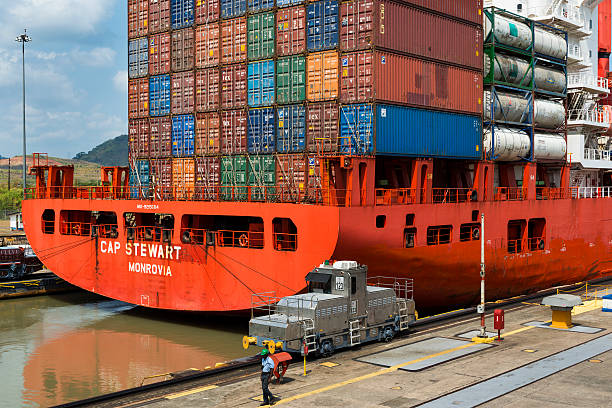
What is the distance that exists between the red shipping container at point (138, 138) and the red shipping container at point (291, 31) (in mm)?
10632

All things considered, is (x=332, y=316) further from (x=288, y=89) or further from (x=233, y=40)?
(x=233, y=40)

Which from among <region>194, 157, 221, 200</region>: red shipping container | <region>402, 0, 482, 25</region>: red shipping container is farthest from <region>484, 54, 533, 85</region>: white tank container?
<region>194, 157, 221, 200</region>: red shipping container

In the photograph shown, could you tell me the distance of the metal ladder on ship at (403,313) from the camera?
23.6m

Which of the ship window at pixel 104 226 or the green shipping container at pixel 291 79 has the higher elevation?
the green shipping container at pixel 291 79

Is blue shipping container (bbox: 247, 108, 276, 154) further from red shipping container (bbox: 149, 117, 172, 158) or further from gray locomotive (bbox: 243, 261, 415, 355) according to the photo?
gray locomotive (bbox: 243, 261, 415, 355)

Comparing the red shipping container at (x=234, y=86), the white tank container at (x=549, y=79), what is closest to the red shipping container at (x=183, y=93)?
the red shipping container at (x=234, y=86)

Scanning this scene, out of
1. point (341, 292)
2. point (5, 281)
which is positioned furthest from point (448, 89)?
point (5, 281)

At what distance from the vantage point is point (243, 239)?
29.8m

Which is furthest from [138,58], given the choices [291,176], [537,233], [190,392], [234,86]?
[537,233]

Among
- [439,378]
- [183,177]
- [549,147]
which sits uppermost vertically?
[549,147]

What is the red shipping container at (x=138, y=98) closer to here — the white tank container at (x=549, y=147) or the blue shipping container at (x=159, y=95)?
the blue shipping container at (x=159, y=95)

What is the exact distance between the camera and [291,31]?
100 feet

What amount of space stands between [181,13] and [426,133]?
1530 cm

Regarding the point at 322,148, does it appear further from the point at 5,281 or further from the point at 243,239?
the point at 5,281
